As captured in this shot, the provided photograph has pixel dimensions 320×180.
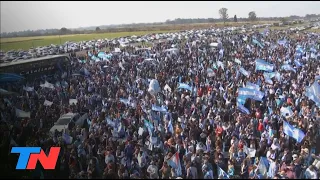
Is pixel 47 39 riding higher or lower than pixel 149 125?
higher

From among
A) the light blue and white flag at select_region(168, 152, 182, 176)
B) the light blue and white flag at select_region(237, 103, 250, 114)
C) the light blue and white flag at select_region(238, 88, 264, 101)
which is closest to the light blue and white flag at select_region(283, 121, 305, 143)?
the light blue and white flag at select_region(237, 103, 250, 114)

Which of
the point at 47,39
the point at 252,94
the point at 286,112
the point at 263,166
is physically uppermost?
the point at 47,39

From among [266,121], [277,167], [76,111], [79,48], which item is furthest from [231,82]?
[79,48]

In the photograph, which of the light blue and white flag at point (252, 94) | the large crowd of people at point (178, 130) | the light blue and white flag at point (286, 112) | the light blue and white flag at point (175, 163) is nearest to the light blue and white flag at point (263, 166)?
the large crowd of people at point (178, 130)

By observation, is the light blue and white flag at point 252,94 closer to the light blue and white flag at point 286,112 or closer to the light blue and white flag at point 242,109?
the light blue and white flag at point 242,109

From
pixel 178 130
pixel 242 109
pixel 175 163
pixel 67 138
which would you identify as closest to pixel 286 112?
pixel 242 109

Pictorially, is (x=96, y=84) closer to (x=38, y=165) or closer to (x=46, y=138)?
(x=46, y=138)

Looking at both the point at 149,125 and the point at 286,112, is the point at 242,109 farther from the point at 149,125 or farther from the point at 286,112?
the point at 149,125

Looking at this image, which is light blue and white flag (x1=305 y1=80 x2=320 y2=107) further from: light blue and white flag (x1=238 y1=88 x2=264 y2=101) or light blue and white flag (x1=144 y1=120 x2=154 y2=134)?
light blue and white flag (x1=144 y1=120 x2=154 y2=134)
